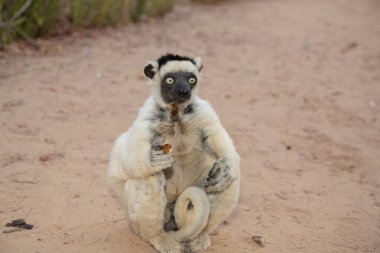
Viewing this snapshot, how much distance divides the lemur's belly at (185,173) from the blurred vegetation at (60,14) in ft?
18.5

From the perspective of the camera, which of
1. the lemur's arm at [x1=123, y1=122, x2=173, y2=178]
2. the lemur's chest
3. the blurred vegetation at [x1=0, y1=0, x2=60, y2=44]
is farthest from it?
the blurred vegetation at [x1=0, y1=0, x2=60, y2=44]

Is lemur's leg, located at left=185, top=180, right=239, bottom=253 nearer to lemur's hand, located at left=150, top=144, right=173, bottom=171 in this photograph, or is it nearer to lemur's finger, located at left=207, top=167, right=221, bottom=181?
lemur's finger, located at left=207, top=167, right=221, bottom=181

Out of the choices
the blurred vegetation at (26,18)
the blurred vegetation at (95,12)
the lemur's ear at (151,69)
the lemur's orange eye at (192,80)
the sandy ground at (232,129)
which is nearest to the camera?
the lemur's orange eye at (192,80)

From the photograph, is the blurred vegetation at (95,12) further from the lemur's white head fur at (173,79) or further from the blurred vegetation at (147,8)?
the lemur's white head fur at (173,79)

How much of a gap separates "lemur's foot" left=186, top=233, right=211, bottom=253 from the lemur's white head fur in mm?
1121

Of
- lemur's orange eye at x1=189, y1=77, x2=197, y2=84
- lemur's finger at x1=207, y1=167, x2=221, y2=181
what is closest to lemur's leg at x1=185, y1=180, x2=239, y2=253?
lemur's finger at x1=207, y1=167, x2=221, y2=181

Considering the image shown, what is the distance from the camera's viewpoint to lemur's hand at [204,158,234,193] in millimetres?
3799

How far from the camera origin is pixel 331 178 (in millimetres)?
5773

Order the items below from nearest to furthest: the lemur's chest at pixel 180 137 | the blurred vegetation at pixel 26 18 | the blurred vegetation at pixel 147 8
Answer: the lemur's chest at pixel 180 137, the blurred vegetation at pixel 26 18, the blurred vegetation at pixel 147 8

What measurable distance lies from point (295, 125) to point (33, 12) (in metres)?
5.29

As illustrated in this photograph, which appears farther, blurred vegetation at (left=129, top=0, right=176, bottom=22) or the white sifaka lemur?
blurred vegetation at (left=129, top=0, right=176, bottom=22)

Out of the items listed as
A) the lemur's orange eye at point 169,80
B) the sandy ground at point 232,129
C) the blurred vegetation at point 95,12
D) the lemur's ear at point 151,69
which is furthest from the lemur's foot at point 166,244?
the blurred vegetation at point 95,12

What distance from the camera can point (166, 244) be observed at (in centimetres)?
400

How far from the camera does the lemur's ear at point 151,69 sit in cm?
424
